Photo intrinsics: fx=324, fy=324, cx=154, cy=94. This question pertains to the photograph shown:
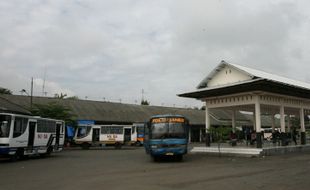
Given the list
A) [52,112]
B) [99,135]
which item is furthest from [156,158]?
[52,112]

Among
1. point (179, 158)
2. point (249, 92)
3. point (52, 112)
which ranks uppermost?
point (249, 92)

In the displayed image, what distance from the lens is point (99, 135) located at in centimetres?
3650

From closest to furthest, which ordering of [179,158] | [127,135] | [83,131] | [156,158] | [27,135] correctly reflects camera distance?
[27,135] < [156,158] < [179,158] < [83,131] < [127,135]

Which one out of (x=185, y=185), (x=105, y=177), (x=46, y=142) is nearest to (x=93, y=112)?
(x=46, y=142)

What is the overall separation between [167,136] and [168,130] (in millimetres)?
372

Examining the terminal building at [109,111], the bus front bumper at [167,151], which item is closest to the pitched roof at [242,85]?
the bus front bumper at [167,151]

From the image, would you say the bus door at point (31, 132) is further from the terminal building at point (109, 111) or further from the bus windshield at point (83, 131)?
the terminal building at point (109, 111)

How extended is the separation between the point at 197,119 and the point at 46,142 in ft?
107

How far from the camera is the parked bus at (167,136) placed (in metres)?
18.6

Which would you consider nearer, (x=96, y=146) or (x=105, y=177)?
(x=105, y=177)

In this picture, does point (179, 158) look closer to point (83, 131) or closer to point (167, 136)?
point (167, 136)

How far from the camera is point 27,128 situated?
20.2m

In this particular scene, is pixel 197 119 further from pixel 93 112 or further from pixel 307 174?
pixel 307 174

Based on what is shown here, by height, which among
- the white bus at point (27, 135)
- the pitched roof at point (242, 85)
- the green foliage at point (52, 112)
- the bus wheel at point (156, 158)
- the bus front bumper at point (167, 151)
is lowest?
the bus wheel at point (156, 158)
